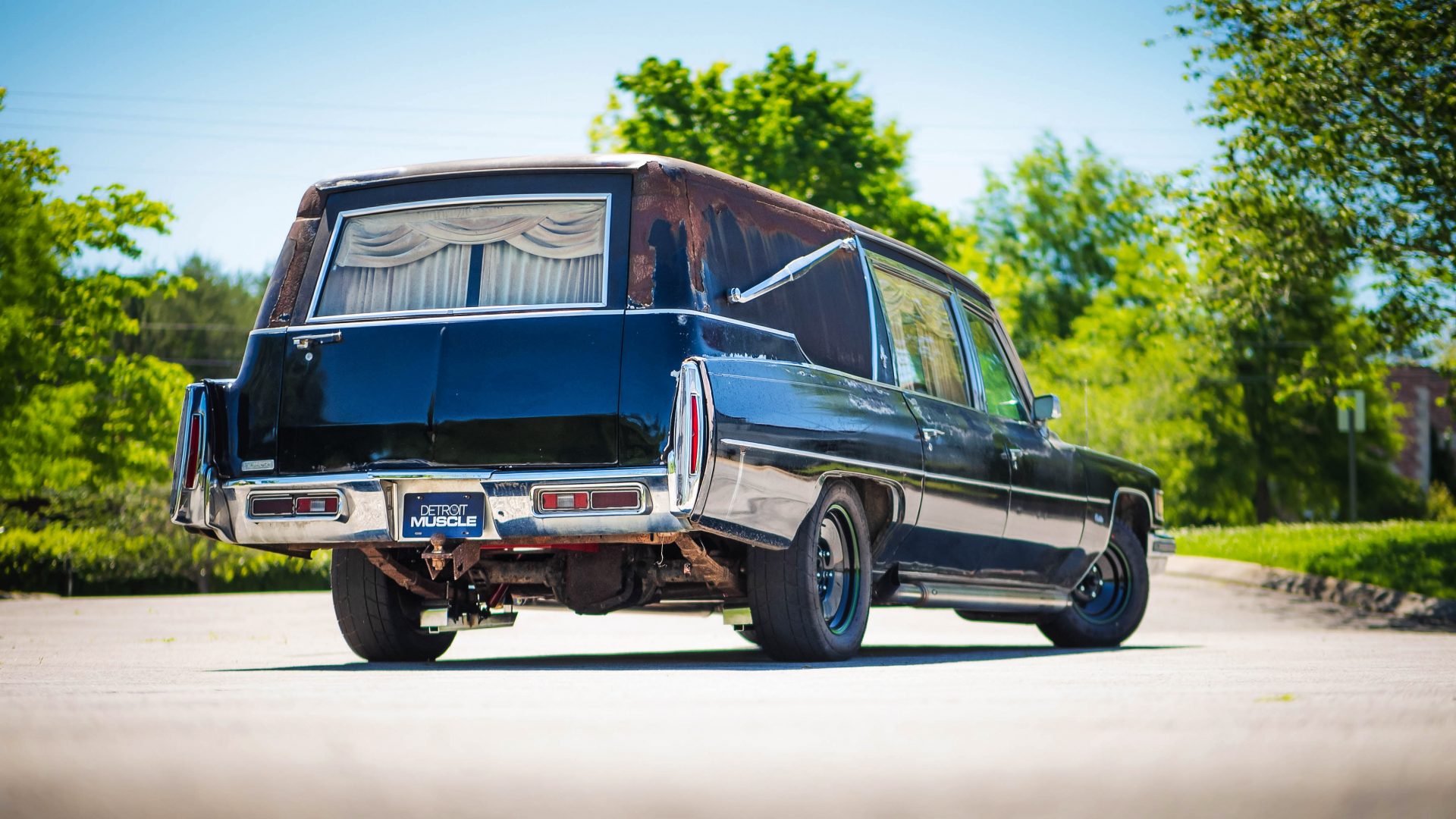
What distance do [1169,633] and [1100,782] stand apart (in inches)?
476

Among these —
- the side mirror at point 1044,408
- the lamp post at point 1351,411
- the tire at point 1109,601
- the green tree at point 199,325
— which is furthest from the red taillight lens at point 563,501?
the green tree at point 199,325

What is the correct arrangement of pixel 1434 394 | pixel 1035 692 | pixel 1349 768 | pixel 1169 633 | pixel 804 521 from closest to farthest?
1. pixel 1349 768
2. pixel 1035 692
3. pixel 804 521
4. pixel 1169 633
5. pixel 1434 394

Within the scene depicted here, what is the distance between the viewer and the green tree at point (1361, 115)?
17.9 m

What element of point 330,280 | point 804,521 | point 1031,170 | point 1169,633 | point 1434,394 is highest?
point 1031,170

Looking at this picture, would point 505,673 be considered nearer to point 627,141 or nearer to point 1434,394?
point 627,141

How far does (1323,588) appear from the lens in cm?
1955

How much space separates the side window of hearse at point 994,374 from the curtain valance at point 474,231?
10.6ft

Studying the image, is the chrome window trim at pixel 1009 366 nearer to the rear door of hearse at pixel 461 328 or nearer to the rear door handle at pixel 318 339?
the rear door of hearse at pixel 461 328

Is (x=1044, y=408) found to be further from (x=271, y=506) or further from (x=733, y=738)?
(x=733, y=738)

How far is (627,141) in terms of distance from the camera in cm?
3709

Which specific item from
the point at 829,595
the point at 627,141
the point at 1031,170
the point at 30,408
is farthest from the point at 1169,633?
the point at 1031,170

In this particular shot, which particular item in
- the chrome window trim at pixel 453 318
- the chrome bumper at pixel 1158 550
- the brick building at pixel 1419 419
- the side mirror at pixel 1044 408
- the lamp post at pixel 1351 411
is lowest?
the chrome bumper at pixel 1158 550

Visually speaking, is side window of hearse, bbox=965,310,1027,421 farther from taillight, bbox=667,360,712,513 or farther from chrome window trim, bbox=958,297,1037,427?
taillight, bbox=667,360,712,513

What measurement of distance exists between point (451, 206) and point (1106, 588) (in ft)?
18.8
